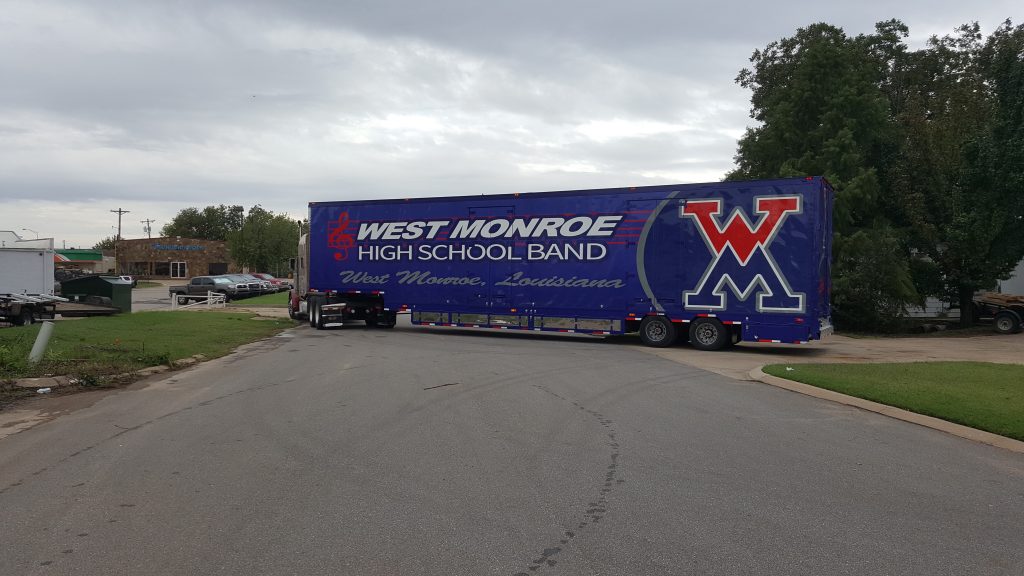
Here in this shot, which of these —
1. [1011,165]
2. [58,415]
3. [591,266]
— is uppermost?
[1011,165]

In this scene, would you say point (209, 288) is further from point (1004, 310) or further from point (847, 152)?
point (1004, 310)

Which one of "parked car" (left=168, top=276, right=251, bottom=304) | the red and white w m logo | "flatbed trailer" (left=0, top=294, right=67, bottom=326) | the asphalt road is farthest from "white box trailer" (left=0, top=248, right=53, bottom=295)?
the red and white w m logo

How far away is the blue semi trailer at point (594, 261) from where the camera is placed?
17766mm

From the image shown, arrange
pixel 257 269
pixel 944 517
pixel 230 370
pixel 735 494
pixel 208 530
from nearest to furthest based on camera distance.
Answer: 1. pixel 208 530
2. pixel 944 517
3. pixel 735 494
4. pixel 230 370
5. pixel 257 269

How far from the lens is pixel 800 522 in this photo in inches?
214

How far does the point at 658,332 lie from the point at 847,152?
12790 mm

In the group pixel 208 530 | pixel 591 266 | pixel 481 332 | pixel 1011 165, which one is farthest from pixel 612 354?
pixel 1011 165

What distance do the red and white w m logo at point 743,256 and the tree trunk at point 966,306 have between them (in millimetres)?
12930

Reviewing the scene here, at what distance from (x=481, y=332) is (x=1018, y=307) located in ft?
55.6

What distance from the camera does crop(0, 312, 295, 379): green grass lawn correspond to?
41.4ft

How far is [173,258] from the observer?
88062 mm

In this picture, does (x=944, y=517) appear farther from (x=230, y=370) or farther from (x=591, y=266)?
(x=591, y=266)

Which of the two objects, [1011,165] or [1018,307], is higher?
[1011,165]

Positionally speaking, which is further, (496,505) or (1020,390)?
(1020,390)
